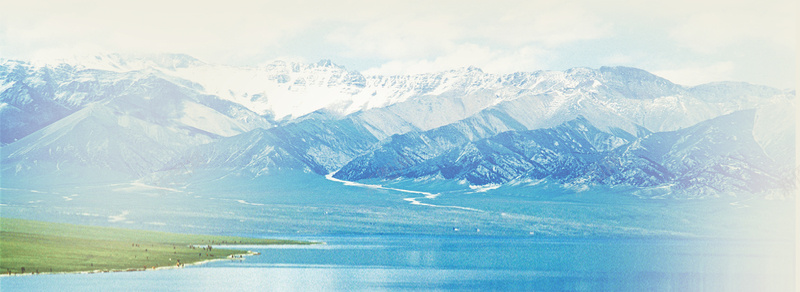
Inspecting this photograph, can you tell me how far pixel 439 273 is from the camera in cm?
17075

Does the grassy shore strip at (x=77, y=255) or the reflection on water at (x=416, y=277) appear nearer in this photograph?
the reflection on water at (x=416, y=277)

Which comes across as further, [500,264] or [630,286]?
[500,264]

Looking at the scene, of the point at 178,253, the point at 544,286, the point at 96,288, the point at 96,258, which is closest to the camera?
the point at 96,288

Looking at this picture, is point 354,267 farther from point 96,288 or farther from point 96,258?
point 96,288

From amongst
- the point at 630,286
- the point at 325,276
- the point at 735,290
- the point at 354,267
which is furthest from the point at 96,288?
the point at 735,290

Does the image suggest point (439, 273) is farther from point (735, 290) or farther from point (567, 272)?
point (735, 290)

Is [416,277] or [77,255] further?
[77,255]

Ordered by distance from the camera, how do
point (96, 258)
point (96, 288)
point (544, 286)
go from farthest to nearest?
1. point (96, 258)
2. point (544, 286)
3. point (96, 288)

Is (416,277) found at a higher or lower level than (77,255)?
lower

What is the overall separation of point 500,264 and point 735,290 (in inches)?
2066

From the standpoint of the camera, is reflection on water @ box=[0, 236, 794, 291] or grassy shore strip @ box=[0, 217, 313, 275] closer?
reflection on water @ box=[0, 236, 794, 291]

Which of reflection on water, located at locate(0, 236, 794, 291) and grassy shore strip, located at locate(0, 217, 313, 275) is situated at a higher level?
grassy shore strip, located at locate(0, 217, 313, 275)

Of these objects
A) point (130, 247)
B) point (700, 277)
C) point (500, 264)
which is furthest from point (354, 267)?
point (700, 277)

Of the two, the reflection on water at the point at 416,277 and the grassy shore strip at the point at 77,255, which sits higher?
the grassy shore strip at the point at 77,255
